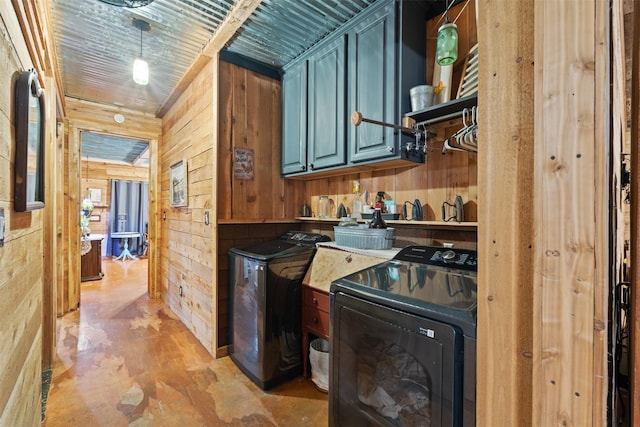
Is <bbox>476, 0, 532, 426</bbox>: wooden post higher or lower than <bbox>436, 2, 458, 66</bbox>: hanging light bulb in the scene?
lower

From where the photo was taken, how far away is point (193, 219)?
9.98 ft

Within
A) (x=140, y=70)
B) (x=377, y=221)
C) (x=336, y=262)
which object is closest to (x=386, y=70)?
(x=377, y=221)

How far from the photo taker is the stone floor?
1825mm

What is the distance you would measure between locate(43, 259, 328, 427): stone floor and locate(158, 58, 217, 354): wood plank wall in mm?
249

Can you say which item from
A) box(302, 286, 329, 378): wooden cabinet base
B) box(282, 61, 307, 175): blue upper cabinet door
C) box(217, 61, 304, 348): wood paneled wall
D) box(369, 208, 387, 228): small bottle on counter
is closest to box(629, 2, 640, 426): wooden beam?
box(369, 208, 387, 228): small bottle on counter

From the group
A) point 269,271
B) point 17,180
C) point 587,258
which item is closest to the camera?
point 587,258

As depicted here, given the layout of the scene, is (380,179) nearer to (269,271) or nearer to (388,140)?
(388,140)

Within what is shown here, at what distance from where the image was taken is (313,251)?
7.70 ft

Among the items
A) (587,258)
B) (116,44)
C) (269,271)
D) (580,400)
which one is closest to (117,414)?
(269,271)

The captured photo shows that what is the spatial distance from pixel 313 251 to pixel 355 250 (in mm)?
450

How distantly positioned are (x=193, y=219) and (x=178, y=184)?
613 mm

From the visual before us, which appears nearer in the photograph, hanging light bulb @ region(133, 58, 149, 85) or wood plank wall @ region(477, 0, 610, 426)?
wood plank wall @ region(477, 0, 610, 426)

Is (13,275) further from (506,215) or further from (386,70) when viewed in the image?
(386,70)

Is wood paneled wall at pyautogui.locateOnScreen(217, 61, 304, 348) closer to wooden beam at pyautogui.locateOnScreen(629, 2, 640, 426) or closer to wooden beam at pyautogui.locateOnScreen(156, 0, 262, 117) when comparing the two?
wooden beam at pyautogui.locateOnScreen(156, 0, 262, 117)
